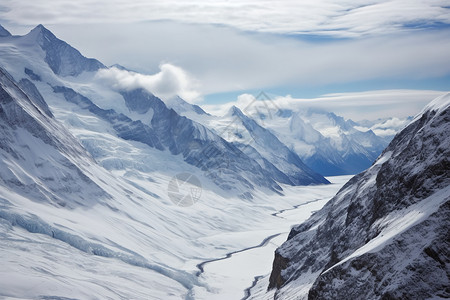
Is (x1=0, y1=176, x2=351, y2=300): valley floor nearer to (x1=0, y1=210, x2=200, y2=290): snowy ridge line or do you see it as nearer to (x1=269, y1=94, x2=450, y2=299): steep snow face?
(x1=0, y1=210, x2=200, y2=290): snowy ridge line

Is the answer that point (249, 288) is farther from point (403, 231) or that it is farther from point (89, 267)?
point (403, 231)

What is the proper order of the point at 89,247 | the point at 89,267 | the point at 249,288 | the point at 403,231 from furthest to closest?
the point at 89,247
the point at 249,288
the point at 89,267
the point at 403,231

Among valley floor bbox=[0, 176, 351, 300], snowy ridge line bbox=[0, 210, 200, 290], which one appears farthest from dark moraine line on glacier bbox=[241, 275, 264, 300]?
snowy ridge line bbox=[0, 210, 200, 290]

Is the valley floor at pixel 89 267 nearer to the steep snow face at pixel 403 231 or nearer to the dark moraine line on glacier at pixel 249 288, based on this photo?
the dark moraine line on glacier at pixel 249 288

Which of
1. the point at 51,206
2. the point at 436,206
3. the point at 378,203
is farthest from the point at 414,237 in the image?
the point at 51,206

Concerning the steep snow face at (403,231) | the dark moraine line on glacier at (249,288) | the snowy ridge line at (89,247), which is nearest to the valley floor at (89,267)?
the snowy ridge line at (89,247)

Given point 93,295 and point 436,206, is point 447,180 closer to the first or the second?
point 436,206

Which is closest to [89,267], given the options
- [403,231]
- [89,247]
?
[89,247]
